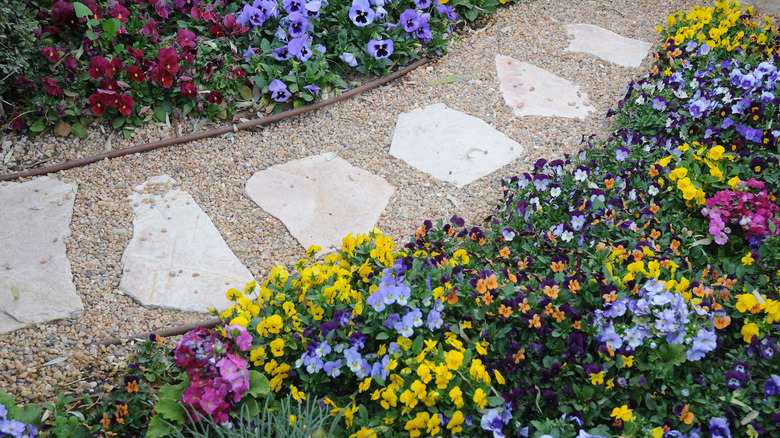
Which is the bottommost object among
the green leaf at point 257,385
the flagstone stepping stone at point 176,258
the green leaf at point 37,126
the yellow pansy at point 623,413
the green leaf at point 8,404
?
the flagstone stepping stone at point 176,258

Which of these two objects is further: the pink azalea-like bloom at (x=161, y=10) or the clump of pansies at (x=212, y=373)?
the pink azalea-like bloom at (x=161, y=10)

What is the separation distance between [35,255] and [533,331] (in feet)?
6.54

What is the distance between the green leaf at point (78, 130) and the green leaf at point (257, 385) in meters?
1.86

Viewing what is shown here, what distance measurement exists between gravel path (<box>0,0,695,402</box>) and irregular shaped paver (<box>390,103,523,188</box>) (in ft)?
0.17

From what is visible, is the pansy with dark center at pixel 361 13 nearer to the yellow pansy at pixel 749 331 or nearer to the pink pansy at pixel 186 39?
the pink pansy at pixel 186 39

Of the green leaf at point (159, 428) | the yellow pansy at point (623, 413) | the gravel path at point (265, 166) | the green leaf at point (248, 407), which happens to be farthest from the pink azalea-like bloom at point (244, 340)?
the yellow pansy at point (623, 413)

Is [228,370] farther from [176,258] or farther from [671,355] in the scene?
[671,355]

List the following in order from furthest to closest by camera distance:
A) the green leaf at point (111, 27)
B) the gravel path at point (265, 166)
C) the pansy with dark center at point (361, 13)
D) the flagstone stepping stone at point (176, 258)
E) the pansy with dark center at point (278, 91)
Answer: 1. the pansy with dark center at point (361, 13)
2. the pansy with dark center at point (278, 91)
3. the green leaf at point (111, 27)
4. the flagstone stepping stone at point (176, 258)
5. the gravel path at point (265, 166)

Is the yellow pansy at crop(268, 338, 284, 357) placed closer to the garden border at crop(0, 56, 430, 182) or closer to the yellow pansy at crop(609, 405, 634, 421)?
the yellow pansy at crop(609, 405, 634, 421)

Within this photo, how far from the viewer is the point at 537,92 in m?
3.47

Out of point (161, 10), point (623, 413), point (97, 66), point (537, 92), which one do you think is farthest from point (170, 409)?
point (537, 92)

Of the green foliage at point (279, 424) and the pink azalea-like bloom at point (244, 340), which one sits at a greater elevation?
the pink azalea-like bloom at point (244, 340)

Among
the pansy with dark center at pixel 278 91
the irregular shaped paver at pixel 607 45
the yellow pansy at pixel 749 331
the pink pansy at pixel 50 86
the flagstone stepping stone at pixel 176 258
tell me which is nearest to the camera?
the yellow pansy at pixel 749 331

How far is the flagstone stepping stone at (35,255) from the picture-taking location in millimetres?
2281
